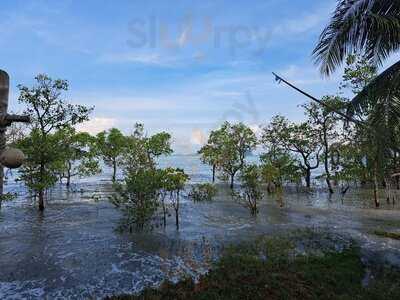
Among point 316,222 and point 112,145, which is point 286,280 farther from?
point 112,145

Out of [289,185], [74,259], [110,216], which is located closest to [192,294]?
[74,259]

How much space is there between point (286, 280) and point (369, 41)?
6.68 metres

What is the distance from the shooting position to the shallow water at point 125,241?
986 centimetres

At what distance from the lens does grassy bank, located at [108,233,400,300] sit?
8.06 metres

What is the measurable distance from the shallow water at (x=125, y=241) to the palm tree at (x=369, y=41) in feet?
18.3

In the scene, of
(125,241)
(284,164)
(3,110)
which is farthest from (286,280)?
(284,164)

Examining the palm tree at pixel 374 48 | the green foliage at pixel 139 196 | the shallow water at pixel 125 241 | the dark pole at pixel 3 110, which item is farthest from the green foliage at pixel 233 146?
the dark pole at pixel 3 110

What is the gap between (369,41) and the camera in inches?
361

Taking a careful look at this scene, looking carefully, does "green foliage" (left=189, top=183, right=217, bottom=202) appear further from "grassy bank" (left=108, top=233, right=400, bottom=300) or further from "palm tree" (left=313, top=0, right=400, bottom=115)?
"palm tree" (left=313, top=0, right=400, bottom=115)

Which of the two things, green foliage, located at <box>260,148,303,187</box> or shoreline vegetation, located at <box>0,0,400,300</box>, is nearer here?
shoreline vegetation, located at <box>0,0,400,300</box>

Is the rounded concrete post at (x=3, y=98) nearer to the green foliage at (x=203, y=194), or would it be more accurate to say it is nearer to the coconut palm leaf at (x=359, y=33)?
the coconut palm leaf at (x=359, y=33)

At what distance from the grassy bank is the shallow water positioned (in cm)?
110

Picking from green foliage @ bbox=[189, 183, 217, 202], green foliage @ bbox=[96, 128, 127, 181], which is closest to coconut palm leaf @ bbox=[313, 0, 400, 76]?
green foliage @ bbox=[189, 183, 217, 202]

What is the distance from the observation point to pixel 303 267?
9.91 m
